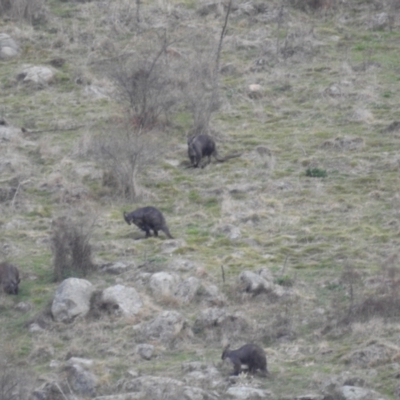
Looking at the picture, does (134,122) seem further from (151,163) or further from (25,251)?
(25,251)

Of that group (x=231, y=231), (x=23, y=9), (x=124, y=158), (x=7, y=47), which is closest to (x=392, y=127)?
(x=124, y=158)

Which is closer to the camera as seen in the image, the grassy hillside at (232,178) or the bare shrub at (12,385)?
the bare shrub at (12,385)

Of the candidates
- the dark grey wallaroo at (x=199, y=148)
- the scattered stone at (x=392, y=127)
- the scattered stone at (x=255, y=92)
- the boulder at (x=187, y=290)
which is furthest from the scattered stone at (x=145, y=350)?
the scattered stone at (x=255, y=92)

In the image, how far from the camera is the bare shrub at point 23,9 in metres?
36.9

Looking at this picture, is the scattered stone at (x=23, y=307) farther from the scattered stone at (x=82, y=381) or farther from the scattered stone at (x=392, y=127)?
the scattered stone at (x=392, y=127)

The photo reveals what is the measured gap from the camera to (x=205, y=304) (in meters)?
19.8

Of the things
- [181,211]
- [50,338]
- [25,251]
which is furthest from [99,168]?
[50,338]

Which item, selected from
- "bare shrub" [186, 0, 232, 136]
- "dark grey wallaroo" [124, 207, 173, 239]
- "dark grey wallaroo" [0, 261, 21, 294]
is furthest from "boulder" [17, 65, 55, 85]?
"dark grey wallaroo" [0, 261, 21, 294]

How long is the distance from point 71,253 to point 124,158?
17.3ft

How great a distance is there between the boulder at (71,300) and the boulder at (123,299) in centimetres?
30

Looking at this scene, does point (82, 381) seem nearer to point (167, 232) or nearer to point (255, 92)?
point (167, 232)

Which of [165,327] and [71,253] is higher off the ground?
[71,253]

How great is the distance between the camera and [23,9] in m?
37.0

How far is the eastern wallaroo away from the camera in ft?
91.2
